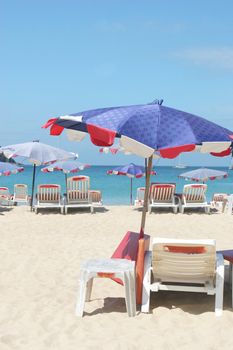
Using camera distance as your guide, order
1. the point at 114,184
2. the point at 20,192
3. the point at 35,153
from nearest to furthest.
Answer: the point at 35,153, the point at 20,192, the point at 114,184

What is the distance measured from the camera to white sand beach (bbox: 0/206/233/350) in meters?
3.50

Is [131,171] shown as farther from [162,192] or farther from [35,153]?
[35,153]

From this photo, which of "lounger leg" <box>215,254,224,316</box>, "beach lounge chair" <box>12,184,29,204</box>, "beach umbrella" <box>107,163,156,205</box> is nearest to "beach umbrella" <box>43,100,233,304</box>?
"lounger leg" <box>215,254,224,316</box>

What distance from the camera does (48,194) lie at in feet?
40.2

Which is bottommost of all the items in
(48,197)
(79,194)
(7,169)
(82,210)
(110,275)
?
(110,275)

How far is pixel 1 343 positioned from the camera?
3426 mm

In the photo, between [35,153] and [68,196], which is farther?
[68,196]

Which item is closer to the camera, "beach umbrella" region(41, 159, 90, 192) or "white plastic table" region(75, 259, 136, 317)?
"white plastic table" region(75, 259, 136, 317)

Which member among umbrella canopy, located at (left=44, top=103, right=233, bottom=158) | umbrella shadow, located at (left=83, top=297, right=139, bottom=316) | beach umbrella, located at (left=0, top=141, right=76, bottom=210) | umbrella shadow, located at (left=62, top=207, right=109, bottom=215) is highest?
beach umbrella, located at (left=0, top=141, right=76, bottom=210)

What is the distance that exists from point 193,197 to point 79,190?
348cm

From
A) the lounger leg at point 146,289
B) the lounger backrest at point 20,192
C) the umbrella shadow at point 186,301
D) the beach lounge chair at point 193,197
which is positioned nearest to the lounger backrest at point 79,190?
the beach lounge chair at point 193,197

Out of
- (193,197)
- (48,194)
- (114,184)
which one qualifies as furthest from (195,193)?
(114,184)

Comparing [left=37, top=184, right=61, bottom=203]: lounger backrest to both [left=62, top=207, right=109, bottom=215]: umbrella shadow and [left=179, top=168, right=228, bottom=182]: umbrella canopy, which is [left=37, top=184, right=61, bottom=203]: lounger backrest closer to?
[left=62, top=207, right=109, bottom=215]: umbrella shadow

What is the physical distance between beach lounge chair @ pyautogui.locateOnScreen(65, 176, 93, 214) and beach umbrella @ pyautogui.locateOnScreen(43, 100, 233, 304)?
26.4 ft
